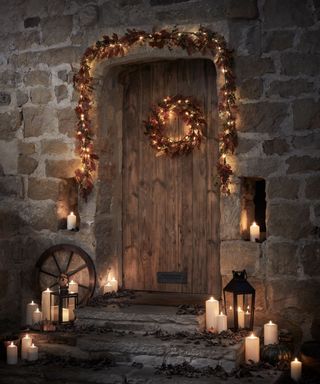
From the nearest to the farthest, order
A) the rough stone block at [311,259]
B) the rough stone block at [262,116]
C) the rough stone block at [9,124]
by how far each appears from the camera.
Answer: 1. the rough stone block at [311,259]
2. the rough stone block at [262,116]
3. the rough stone block at [9,124]

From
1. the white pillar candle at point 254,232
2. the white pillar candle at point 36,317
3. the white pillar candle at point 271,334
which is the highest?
the white pillar candle at point 254,232

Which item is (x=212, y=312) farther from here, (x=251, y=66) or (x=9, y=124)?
(x=9, y=124)

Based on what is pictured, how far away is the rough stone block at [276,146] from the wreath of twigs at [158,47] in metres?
0.26

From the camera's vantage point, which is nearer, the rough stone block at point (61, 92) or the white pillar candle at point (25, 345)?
the white pillar candle at point (25, 345)

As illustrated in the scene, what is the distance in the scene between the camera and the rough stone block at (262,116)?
493 cm

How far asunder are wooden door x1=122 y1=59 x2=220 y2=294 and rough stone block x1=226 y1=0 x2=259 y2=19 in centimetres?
62

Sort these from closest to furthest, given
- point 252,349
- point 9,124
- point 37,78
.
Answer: point 252,349
point 37,78
point 9,124

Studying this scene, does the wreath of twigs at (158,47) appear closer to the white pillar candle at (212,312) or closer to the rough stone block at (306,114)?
the rough stone block at (306,114)

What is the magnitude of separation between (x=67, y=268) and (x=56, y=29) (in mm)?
2238

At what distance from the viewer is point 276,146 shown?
16.2 ft

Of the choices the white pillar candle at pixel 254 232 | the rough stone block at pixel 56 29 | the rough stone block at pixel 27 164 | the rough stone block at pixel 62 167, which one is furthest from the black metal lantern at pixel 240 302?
the rough stone block at pixel 56 29

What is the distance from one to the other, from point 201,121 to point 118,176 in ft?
3.21

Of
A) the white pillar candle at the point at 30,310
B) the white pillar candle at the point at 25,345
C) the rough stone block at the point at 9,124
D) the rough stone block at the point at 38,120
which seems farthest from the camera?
the rough stone block at the point at 9,124

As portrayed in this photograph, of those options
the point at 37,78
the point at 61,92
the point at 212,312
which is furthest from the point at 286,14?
the point at 212,312
